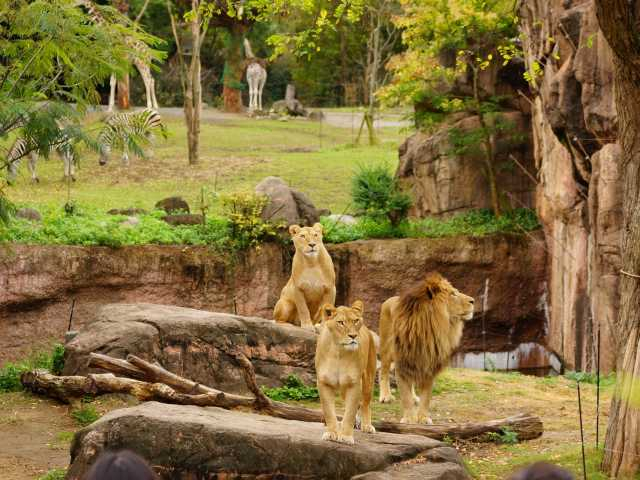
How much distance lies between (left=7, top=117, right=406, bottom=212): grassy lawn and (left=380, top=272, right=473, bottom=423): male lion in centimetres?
1188

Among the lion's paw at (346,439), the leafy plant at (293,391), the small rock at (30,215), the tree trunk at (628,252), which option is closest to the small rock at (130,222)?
Answer: the small rock at (30,215)

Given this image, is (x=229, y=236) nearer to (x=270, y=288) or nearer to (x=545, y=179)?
(x=270, y=288)

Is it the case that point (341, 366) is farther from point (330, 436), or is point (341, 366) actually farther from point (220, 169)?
point (220, 169)

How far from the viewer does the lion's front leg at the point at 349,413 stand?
8953 millimetres

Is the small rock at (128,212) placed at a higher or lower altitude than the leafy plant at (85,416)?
higher

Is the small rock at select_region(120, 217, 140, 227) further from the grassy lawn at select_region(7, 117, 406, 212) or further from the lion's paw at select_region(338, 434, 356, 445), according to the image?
the lion's paw at select_region(338, 434, 356, 445)

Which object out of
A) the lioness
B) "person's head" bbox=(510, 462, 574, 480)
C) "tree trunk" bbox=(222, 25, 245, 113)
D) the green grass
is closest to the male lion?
the lioness

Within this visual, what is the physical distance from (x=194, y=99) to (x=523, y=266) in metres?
12.1

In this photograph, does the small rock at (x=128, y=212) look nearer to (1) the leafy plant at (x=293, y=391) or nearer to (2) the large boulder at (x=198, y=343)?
(2) the large boulder at (x=198, y=343)

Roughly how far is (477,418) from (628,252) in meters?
4.35

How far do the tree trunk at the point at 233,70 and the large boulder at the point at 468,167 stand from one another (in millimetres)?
21421

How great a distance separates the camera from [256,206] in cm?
2039

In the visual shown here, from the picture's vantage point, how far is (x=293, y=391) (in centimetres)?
1371

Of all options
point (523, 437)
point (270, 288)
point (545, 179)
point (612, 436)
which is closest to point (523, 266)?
point (545, 179)
